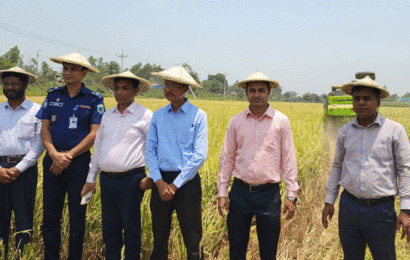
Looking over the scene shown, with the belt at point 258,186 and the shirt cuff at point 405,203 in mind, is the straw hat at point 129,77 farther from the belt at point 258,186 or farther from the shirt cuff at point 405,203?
the shirt cuff at point 405,203

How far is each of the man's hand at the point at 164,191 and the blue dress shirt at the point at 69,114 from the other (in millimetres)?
884

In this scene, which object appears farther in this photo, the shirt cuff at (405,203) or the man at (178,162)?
the man at (178,162)

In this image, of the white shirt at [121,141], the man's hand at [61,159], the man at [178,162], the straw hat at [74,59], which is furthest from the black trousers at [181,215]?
the straw hat at [74,59]

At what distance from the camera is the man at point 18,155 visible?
2.33m

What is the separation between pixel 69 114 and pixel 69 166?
432mm

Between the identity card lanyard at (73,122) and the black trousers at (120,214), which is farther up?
the identity card lanyard at (73,122)

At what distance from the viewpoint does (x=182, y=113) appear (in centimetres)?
211

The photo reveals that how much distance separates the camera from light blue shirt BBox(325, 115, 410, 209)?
1715 millimetres

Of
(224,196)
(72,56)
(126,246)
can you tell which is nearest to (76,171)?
(126,246)

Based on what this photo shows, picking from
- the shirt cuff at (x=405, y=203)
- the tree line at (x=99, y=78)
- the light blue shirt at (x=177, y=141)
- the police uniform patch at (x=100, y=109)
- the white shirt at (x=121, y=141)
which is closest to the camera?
the shirt cuff at (x=405, y=203)

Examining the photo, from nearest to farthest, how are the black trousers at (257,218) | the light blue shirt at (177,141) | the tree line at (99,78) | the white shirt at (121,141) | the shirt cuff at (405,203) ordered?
the shirt cuff at (405,203) → the black trousers at (257,218) → the light blue shirt at (177,141) → the white shirt at (121,141) → the tree line at (99,78)

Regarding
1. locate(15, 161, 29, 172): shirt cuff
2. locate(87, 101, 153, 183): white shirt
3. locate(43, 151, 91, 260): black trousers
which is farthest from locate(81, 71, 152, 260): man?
locate(15, 161, 29, 172): shirt cuff

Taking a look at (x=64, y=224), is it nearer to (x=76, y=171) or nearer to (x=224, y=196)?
(x=76, y=171)

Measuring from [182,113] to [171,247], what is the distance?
1.20m
